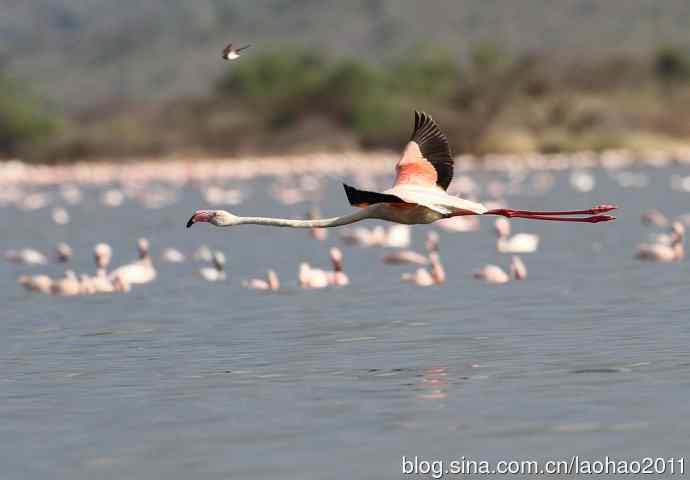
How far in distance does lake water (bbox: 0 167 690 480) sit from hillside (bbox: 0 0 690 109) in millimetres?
96663

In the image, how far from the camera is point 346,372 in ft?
41.0

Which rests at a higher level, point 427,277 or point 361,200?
point 361,200

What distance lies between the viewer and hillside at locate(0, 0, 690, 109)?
407 feet

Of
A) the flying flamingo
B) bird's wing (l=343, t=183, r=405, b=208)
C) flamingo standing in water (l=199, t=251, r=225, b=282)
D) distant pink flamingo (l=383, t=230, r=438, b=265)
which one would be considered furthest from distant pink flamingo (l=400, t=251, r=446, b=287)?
bird's wing (l=343, t=183, r=405, b=208)

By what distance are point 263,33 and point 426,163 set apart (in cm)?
12217

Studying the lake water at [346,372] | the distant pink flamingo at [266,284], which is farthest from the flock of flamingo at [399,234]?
the lake water at [346,372]

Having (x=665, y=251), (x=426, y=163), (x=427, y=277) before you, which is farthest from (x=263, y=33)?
(x=426, y=163)

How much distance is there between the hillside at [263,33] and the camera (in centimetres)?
12406

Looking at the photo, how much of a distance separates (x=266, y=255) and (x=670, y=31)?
99293 mm

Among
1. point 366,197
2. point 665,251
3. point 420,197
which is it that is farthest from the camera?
point 665,251

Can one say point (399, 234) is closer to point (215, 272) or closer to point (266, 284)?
point (215, 272)

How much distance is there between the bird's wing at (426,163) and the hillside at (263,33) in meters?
101

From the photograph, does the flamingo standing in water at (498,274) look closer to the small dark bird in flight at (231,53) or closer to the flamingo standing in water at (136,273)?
the flamingo standing in water at (136,273)

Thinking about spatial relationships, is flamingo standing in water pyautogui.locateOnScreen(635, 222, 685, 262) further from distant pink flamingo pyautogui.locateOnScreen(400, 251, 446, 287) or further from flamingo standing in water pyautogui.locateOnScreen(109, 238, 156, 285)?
flamingo standing in water pyautogui.locateOnScreen(109, 238, 156, 285)
